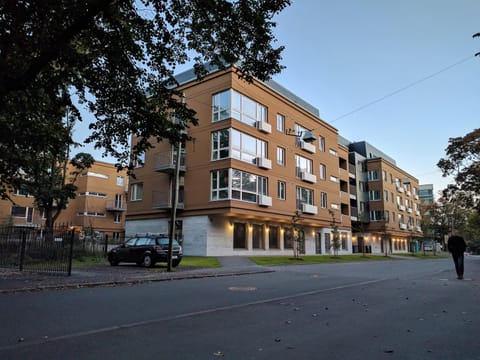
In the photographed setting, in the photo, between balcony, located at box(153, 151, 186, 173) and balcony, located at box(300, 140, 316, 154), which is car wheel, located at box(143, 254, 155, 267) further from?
balcony, located at box(300, 140, 316, 154)

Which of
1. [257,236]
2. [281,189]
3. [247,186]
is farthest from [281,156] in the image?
[257,236]

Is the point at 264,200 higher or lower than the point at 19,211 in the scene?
lower

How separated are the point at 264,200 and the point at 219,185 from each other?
4.18m

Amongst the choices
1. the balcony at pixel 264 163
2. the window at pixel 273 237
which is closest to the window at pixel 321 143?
the balcony at pixel 264 163

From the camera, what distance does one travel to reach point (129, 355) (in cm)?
447

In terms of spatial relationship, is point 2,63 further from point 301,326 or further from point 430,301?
point 430,301

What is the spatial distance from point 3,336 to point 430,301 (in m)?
8.53

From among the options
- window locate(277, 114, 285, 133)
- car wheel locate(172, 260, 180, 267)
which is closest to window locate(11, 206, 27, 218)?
window locate(277, 114, 285, 133)

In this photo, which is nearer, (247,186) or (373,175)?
(247,186)

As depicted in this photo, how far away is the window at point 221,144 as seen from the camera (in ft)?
95.9

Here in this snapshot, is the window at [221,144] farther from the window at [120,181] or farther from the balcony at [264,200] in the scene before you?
the window at [120,181]

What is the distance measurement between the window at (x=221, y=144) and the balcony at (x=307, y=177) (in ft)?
35.3

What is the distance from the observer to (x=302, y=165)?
125ft

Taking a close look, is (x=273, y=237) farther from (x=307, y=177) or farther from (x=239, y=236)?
(x=307, y=177)
